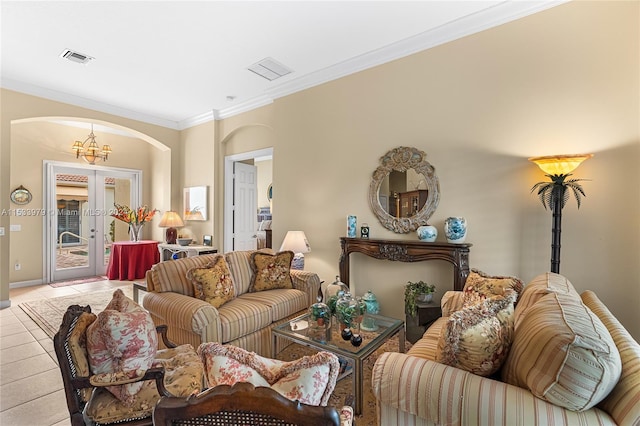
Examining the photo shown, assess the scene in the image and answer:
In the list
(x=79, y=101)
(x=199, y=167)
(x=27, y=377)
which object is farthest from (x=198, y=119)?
(x=27, y=377)

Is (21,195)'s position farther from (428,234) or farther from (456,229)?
(456,229)

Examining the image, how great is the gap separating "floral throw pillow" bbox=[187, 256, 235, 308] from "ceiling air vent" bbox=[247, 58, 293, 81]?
8.41ft

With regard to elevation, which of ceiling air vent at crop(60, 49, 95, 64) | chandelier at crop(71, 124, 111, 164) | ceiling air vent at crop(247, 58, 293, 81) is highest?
ceiling air vent at crop(247, 58, 293, 81)

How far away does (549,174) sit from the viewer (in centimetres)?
247

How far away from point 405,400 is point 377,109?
10.3 feet

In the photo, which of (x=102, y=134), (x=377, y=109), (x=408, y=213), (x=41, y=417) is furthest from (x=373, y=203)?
(x=102, y=134)

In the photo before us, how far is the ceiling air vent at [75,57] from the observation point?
11.5ft

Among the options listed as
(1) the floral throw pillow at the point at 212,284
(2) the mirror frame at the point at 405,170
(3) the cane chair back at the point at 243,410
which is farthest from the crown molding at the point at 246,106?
(3) the cane chair back at the point at 243,410

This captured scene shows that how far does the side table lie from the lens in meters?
Result: 2.96

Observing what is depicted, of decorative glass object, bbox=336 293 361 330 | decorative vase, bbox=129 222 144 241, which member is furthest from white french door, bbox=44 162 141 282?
decorative glass object, bbox=336 293 361 330

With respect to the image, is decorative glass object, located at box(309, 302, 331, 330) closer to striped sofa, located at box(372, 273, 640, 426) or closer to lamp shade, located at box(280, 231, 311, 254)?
striped sofa, located at box(372, 273, 640, 426)

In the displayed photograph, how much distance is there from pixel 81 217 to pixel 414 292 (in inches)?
266

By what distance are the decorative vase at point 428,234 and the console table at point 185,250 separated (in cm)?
372

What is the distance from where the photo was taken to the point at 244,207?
5.81 m
